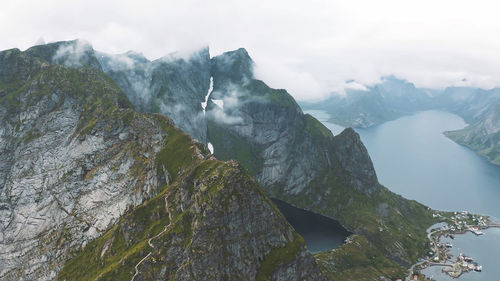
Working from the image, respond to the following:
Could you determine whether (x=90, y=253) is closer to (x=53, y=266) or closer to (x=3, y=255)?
(x=53, y=266)

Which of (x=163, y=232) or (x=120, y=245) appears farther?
(x=120, y=245)

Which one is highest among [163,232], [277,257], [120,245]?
[163,232]

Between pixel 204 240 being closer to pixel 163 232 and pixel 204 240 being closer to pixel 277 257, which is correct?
pixel 163 232

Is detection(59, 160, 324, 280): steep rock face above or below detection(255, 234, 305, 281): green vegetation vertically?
above

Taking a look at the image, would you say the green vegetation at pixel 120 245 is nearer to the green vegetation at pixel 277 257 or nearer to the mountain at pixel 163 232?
the mountain at pixel 163 232

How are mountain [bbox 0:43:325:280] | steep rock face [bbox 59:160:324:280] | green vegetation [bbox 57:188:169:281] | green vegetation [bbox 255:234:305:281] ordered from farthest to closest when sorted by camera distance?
green vegetation [bbox 57:188:169:281], green vegetation [bbox 255:234:305:281], mountain [bbox 0:43:325:280], steep rock face [bbox 59:160:324:280]

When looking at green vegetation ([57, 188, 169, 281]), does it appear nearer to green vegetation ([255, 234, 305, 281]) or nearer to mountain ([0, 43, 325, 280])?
mountain ([0, 43, 325, 280])

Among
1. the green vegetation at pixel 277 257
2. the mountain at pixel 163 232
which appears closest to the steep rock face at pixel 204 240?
the green vegetation at pixel 277 257

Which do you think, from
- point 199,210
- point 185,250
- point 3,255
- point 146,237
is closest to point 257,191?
point 199,210

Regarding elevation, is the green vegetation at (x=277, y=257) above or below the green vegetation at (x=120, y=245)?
below

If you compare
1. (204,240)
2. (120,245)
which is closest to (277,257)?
(204,240)

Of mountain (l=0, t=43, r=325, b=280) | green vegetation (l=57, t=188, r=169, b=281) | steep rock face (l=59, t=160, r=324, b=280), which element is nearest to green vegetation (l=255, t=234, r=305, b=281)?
steep rock face (l=59, t=160, r=324, b=280)
